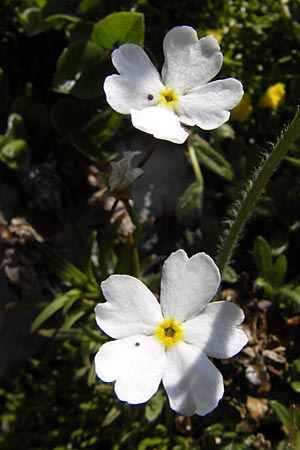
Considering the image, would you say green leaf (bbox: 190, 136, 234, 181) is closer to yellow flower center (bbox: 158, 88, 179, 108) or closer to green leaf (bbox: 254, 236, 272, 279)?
green leaf (bbox: 254, 236, 272, 279)

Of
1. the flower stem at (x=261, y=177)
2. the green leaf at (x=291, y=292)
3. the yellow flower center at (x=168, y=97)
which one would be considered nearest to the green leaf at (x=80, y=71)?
the yellow flower center at (x=168, y=97)

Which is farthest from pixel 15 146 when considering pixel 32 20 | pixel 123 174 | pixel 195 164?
pixel 123 174

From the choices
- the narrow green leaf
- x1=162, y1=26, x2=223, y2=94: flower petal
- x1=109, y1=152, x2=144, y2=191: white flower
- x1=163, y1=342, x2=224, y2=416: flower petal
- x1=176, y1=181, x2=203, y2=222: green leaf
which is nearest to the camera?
x1=163, y1=342, x2=224, y2=416: flower petal

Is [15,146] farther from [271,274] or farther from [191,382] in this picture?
[191,382]

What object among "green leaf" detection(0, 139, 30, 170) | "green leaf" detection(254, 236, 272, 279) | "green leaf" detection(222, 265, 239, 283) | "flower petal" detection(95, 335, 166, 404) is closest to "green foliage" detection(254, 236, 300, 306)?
"green leaf" detection(254, 236, 272, 279)

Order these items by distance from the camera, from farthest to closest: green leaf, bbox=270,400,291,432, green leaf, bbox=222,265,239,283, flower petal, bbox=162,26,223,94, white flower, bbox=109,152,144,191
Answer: green leaf, bbox=222,265,239,283
green leaf, bbox=270,400,291,432
white flower, bbox=109,152,144,191
flower petal, bbox=162,26,223,94

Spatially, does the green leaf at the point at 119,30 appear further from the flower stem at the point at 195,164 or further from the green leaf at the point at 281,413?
the green leaf at the point at 281,413

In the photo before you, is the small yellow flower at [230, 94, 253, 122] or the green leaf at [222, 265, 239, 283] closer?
the green leaf at [222, 265, 239, 283]
